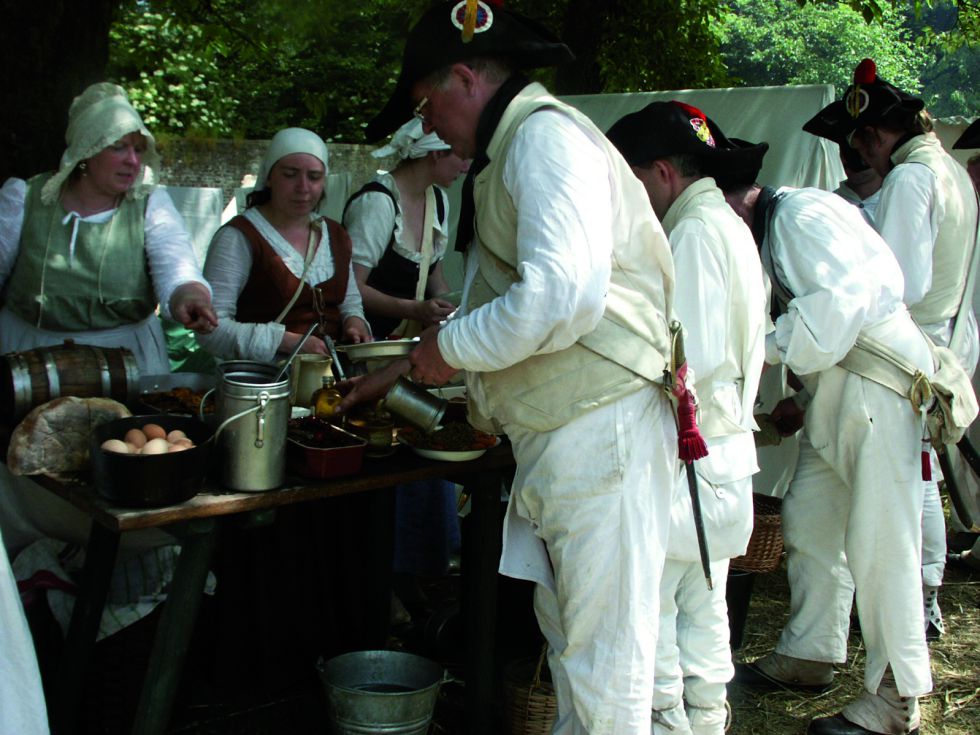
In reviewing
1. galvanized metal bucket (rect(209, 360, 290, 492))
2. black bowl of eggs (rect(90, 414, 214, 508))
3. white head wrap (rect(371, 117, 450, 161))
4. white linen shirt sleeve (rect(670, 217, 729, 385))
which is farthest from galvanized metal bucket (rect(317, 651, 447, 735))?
white head wrap (rect(371, 117, 450, 161))

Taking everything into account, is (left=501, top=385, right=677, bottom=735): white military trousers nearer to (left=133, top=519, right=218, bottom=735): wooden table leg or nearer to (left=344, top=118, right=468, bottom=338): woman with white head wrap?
(left=133, top=519, right=218, bottom=735): wooden table leg

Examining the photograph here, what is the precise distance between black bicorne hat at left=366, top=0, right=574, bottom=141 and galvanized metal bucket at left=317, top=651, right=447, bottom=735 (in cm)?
182

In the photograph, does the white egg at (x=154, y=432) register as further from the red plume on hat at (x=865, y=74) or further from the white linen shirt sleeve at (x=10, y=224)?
the red plume on hat at (x=865, y=74)

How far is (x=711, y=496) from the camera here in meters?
2.90

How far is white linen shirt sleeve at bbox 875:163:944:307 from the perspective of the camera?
14.1ft

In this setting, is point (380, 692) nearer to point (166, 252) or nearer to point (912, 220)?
point (166, 252)

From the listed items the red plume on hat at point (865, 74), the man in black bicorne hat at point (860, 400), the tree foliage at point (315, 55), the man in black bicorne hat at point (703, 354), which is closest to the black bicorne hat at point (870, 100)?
the red plume on hat at point (865, 74)

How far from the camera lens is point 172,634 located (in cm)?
264

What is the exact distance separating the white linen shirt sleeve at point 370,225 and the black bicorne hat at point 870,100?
2114mm

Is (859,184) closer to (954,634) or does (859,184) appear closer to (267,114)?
(954,634)

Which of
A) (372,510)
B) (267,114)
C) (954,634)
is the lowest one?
(954,634)

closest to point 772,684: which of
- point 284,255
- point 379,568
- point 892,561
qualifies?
point 892,561

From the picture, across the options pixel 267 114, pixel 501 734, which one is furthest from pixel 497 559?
pixel 267 114

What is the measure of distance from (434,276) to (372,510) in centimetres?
135
